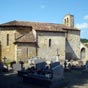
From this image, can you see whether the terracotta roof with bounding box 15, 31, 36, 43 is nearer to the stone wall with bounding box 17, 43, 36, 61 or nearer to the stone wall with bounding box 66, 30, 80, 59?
the stone wall with bounding box 17, 43, 36, 61

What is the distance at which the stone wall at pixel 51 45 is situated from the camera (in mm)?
35969

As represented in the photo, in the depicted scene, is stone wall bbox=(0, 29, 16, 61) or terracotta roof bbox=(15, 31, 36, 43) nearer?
terracotta roof bbox=(15, 31, 36, 43)

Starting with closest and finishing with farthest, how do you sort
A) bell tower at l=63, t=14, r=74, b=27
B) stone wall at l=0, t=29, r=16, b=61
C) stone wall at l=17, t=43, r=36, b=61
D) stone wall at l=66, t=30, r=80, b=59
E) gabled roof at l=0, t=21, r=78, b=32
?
1. stone wall at l=17, t=43, r=36, b=61
2. stone wall at l=0, t=29, r=16, b=61
3. gabled roof at l=0, t=21, r=78, b=32
4. stone wall at l=66, t=30, r=80, b=59
5. bell tower at l=63, t=14, r=74, b=27

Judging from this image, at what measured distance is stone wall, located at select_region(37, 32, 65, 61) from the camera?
118 feet

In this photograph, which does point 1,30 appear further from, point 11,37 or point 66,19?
point 66,19

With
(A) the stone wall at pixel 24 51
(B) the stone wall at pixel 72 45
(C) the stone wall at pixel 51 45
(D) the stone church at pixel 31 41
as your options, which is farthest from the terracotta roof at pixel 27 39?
(B) the stone wall at pixel 72 45

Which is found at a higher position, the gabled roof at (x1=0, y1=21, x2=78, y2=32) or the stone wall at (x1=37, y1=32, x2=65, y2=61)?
the gabled roof at (x1=0, y1=21, x2=78, y2=32)

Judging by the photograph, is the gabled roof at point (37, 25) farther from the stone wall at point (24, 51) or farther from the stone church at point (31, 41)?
the stone wall at point (24, 51)

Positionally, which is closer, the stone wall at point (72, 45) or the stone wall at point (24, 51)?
the stone wall at point (24, 51)

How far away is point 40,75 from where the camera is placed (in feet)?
52.0

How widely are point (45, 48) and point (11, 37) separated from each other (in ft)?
17.2

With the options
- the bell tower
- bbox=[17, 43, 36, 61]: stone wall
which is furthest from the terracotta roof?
the bell tower

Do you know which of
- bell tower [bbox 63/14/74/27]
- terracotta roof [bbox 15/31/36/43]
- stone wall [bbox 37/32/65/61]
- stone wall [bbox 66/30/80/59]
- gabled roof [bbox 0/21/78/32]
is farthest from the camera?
bell tower [bbox 63/14/74/27]

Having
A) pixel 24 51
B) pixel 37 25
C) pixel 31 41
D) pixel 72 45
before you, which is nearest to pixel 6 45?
pixel 24 51
